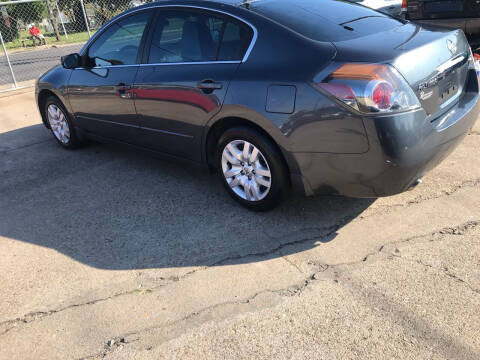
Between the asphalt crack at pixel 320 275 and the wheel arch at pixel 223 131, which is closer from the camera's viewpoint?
the asphalt crack at pixel 320 275

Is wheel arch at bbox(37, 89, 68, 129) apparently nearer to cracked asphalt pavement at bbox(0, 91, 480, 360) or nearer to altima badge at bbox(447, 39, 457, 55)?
cracked asphalt pavement at bbox(0, 91, 480, 360)

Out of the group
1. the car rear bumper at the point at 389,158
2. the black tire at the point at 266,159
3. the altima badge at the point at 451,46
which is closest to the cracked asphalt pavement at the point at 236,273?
the black tire at the point at 266,159

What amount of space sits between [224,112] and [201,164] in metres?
0.67

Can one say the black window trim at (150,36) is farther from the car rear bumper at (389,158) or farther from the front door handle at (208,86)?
the car rear bumper at (389,158)

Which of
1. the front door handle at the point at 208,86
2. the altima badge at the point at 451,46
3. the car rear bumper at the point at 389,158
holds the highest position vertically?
the front door handle at the point at 208,86

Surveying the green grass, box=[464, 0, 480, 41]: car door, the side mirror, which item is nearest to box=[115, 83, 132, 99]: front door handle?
the side mirror

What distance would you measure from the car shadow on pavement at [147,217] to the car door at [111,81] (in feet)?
1.69

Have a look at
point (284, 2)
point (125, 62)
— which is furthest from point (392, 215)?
point (125, 62)

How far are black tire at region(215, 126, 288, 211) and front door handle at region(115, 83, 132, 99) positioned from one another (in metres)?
1.21

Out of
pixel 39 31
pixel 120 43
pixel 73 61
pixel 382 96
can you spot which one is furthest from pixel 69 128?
pixel 39 31

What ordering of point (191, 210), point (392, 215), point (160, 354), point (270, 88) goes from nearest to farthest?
point (160, 354) → point (270, 88) → point (392, 215) → point (191, 210)

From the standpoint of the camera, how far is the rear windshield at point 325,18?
3.45m

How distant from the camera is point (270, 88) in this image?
3357 millimetres

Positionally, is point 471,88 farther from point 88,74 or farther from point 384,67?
point 88,74
